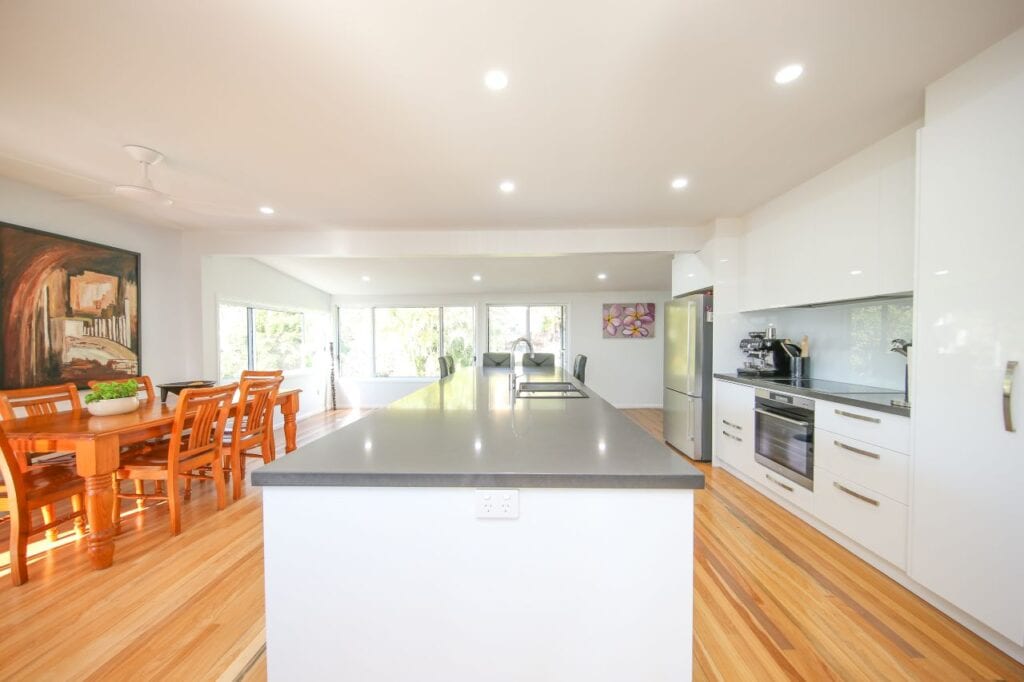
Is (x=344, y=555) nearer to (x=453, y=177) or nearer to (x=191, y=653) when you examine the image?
(x=191, y=653)

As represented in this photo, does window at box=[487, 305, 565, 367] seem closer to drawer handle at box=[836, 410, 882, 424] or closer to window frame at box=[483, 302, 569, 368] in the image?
window frame at box=[483, 302, 569, 368]

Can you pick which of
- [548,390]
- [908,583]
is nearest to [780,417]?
[908,583]

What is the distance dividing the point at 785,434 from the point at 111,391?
439 centimetres

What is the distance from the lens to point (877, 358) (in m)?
2.46

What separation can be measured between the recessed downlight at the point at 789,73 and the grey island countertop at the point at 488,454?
157 centimetres

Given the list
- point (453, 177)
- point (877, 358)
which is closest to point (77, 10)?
point (453, 177)

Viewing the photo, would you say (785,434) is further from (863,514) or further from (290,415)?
(290,415)

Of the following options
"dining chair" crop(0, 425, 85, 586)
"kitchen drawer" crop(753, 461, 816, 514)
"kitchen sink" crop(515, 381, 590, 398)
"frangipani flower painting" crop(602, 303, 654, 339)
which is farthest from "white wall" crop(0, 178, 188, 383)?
"frangipani flower painting" crop(602, 303, 654, 339)

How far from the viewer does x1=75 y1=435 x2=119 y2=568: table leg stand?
73.6 inches

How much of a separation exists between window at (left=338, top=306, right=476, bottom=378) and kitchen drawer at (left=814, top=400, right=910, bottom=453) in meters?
5.27

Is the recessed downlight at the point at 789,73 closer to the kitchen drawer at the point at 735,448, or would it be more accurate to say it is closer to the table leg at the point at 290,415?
the kitchen drawer at the point at 735,448

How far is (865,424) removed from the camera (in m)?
1.96

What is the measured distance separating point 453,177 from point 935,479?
9.78ft

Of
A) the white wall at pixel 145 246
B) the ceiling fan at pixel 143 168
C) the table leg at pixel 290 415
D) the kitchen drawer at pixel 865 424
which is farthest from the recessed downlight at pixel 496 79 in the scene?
the white wall at pixel 145 246
